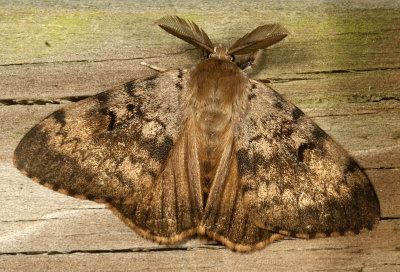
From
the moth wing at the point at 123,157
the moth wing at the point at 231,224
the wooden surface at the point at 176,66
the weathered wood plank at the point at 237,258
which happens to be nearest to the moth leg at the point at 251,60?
the wooden surface at the point at 176,66

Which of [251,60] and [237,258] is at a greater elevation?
[251,60]

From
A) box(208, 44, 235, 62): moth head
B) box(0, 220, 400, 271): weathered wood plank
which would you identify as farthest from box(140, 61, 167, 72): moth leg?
box(0, 220, 400, 271): weathered wood plank

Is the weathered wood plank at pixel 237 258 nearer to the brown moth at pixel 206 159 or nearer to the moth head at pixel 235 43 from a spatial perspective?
the brown moth at pixel 206 159

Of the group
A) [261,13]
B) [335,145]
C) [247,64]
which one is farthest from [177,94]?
Result: [335,145]

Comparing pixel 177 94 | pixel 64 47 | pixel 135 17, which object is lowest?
pixel 177 94

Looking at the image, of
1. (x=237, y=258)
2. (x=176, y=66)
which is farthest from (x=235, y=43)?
(x=237, y=258)

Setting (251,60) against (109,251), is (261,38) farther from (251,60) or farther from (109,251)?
(109,251)

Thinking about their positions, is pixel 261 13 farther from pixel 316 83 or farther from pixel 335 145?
pixel 335 145

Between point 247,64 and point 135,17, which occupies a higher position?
point 135,17
